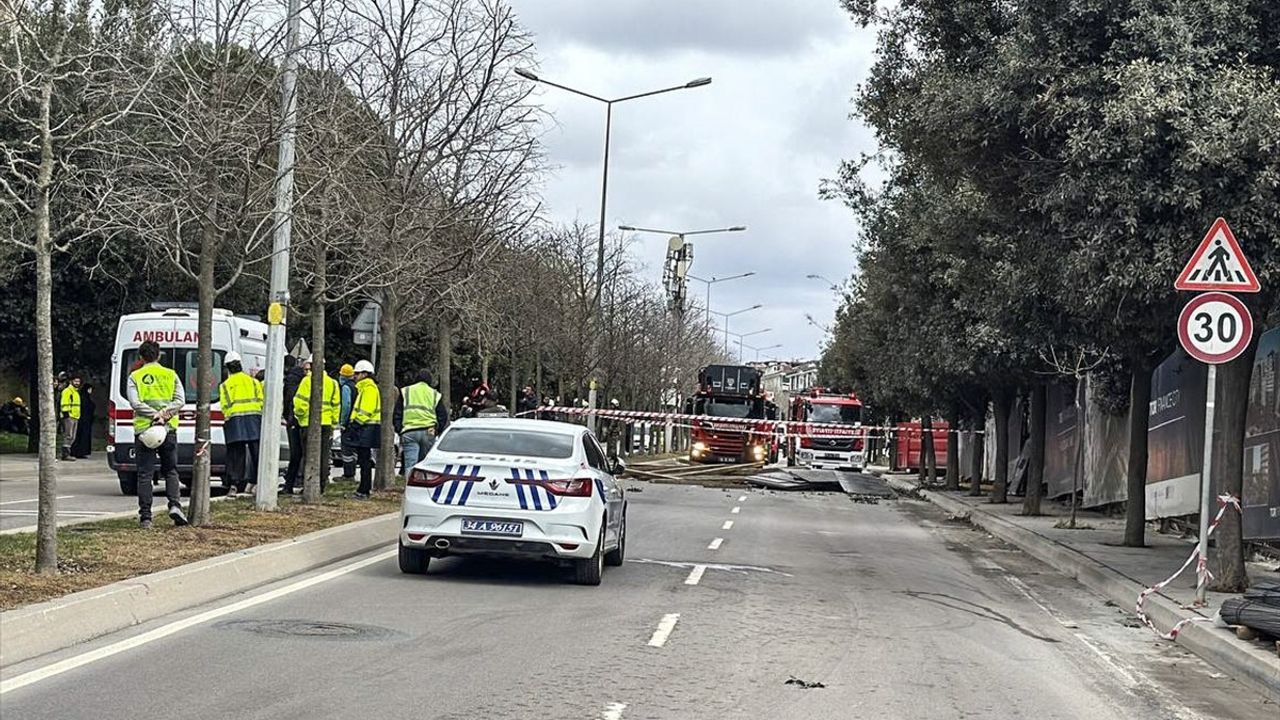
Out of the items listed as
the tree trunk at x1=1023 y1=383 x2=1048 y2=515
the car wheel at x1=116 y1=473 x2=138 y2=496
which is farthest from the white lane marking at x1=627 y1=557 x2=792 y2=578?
the tree trunk at x1=1023 y1=383 x2=1048 y2=515

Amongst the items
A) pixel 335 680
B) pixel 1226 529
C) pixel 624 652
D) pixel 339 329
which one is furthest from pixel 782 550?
pixel 339 329

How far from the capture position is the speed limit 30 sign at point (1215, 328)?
1276cm

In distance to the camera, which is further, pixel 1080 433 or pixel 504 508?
pixel 1080 433

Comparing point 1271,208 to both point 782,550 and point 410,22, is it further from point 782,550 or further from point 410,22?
point 410,22

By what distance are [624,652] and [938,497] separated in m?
27.7

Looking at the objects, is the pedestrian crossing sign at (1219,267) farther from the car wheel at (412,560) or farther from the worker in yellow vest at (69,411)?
the worker in yellow vest at (69,411)

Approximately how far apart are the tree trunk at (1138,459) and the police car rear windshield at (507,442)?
8.91 m

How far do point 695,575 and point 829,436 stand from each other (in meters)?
35.7

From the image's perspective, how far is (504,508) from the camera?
1315 centimetres

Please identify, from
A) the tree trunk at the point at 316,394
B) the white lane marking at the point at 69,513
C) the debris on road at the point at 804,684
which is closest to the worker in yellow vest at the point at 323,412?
the tree trunk at the point at 316,394

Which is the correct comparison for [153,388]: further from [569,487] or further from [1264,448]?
[1264,448]

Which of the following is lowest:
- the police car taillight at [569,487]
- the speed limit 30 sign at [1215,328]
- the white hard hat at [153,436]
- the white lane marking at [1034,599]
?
the white lane marking at [1034,599]

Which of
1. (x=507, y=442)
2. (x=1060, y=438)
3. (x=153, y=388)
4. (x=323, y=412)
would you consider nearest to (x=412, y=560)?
(x=507, y=442)

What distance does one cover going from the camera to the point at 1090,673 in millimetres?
10305
